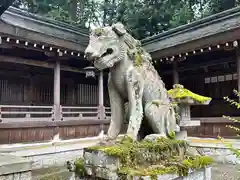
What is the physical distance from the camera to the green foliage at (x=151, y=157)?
2.32 metres

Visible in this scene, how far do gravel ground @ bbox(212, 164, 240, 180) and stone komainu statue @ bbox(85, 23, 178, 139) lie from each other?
2.72 meters

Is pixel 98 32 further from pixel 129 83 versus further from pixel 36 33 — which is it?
pixel 36 33

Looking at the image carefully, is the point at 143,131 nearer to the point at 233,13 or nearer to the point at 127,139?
the point at 127,139

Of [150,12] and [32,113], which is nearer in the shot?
[32,113]

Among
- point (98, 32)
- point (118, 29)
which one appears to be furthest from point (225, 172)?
point (98, 32)

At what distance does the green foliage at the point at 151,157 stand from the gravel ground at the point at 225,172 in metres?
2.49

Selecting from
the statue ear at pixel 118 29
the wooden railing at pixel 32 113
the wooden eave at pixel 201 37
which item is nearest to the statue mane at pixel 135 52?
the statue ear at pixel 118 29

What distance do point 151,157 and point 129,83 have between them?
87 centimetres

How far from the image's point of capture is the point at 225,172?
538cm

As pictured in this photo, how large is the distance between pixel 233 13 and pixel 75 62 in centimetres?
777

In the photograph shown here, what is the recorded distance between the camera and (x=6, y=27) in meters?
6.52

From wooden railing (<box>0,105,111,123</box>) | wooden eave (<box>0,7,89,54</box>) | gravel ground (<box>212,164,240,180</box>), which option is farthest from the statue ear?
wooden railing (<box>0,105,111,123</box>)

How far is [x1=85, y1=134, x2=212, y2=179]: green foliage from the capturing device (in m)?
2.32

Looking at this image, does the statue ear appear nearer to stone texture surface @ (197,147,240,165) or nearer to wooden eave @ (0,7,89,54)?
wooden eave @ (0,7,89,54)
